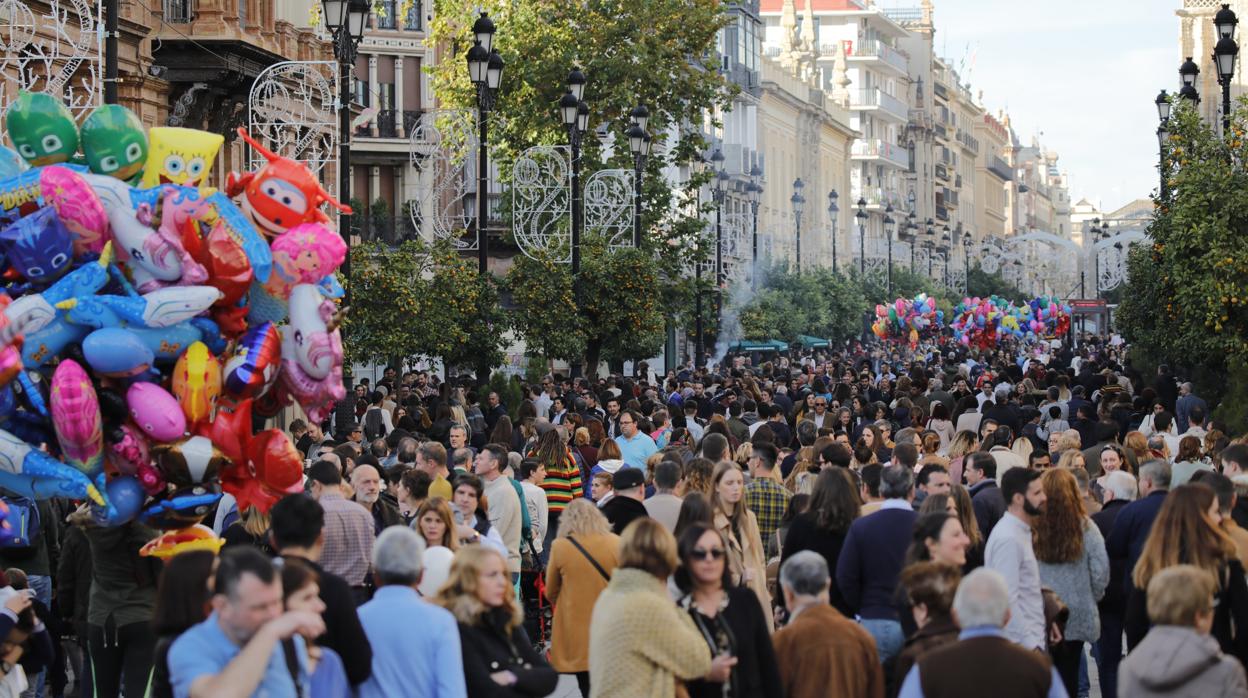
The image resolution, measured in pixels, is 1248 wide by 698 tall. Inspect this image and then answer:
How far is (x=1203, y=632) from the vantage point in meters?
7.55

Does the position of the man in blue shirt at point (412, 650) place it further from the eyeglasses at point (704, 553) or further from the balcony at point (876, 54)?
the balcony at point (876, 54)

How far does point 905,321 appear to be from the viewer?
59.1 meters

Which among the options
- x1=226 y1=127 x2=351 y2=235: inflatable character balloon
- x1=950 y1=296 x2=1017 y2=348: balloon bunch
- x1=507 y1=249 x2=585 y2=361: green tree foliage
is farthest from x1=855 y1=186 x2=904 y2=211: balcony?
x1=226 y1=127 x2=351 y2=235: inflatable character balloon

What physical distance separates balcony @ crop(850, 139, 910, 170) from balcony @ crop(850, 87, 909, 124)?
156 centimetres

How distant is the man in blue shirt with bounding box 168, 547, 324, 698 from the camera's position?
6.71 meters

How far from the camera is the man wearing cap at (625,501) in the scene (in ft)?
37.2

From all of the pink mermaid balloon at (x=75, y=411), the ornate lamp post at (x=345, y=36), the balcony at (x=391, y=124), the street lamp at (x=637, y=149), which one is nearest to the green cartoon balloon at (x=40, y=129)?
the pink mermaid balloon at (x=75, y=411)

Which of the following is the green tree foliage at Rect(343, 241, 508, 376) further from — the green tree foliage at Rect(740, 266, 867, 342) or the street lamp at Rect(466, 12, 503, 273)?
the green tree foliage at Rect(740, 266, 867, 342)

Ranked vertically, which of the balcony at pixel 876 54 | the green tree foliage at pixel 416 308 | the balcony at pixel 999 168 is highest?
the balcony at pixel 876 54

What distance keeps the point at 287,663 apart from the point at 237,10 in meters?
25.9

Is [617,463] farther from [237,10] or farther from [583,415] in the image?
[237,10]

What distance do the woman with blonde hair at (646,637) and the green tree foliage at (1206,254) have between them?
667 inches

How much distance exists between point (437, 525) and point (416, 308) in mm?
15543

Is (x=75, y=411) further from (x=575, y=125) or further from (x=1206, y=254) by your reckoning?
(x=575, y=125)
